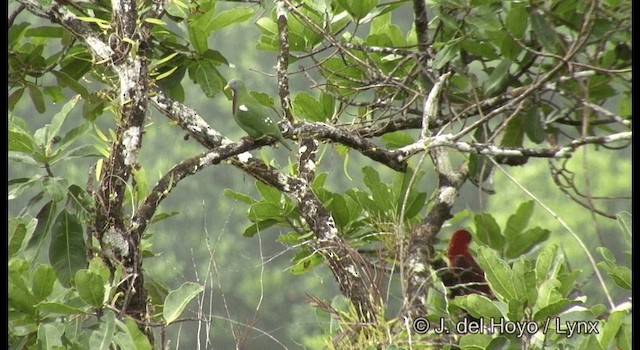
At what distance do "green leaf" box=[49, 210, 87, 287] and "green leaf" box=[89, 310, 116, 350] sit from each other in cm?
16

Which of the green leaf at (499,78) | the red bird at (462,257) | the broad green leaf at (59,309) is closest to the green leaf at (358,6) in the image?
the green leaf at (499,78)

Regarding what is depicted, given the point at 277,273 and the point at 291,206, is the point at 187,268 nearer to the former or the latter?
the point at 277,273

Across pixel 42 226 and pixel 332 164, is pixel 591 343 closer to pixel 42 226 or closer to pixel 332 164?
pixel 332 164

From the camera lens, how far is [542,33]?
1341 mm

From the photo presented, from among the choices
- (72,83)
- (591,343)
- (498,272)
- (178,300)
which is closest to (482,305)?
(498,272)

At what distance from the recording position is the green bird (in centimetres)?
121

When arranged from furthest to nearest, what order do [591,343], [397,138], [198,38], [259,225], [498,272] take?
[397,138] → [259,225] → [198,38] → [498,272] → [591,343]

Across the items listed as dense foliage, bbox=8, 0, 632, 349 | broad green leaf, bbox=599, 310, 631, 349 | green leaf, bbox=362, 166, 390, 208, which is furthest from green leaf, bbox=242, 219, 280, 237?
broad green leaf, bbox=599, 310, 631, 349

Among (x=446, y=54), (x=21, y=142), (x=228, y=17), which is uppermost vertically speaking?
(x=228, y=17)

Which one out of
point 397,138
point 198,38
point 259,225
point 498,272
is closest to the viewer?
point 498,272

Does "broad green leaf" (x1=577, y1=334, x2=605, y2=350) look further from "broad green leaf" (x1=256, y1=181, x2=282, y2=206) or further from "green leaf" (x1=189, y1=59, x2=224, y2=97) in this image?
"green leaf" (x1=189, y1=59, x2=224, y2=97)

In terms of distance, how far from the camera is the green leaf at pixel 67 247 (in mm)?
1095

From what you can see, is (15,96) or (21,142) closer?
(21,142)

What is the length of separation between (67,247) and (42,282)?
0.28ft
